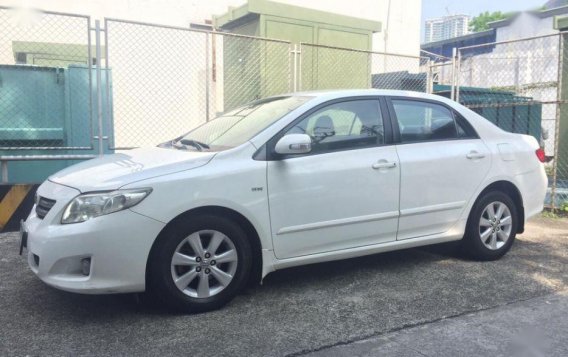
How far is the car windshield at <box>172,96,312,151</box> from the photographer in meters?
4.09

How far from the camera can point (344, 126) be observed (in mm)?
4305

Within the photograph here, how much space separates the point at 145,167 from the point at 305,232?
1268 mm

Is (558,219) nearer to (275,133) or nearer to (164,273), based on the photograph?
(275,133)

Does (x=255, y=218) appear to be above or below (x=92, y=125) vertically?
below

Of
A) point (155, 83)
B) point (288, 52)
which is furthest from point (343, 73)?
point (155, 83)

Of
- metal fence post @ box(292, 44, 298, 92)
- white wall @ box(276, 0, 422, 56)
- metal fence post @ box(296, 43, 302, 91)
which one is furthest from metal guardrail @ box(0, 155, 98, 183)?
white wall @ box(276, 0, 422, 56)

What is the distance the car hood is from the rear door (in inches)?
67.4

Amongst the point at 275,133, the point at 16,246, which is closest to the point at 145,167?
the point at 275,133

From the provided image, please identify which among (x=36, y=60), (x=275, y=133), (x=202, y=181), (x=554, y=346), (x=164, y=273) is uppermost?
(x=36, y=60)

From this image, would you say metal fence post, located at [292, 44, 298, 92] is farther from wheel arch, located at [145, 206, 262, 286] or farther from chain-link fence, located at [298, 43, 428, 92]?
wheel arch, located at [145, 206, 262, 286]

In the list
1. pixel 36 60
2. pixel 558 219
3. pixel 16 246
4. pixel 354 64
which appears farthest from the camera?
pixel 354 64

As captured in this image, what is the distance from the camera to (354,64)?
8859mm

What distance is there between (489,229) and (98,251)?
3.49 m

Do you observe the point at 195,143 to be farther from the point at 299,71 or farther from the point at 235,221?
the point at 299,71
